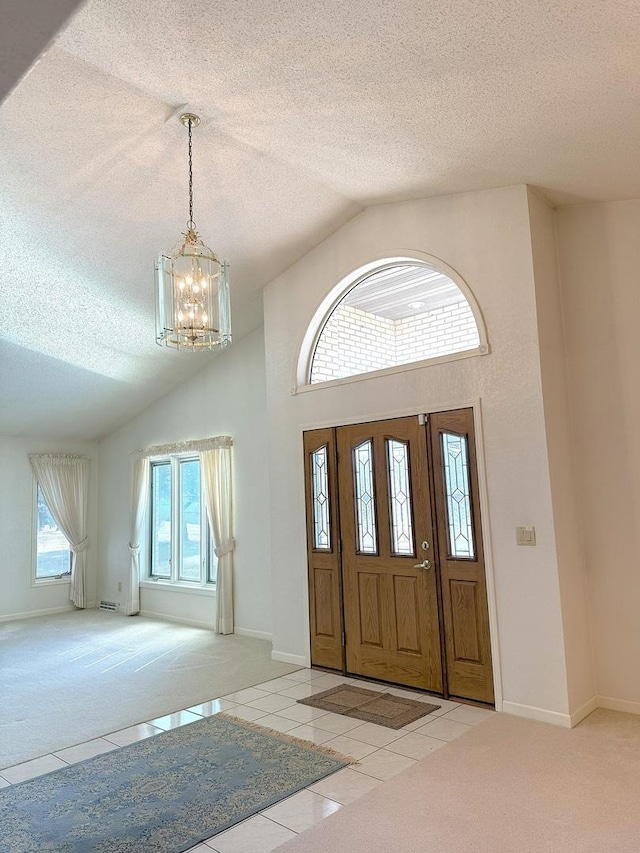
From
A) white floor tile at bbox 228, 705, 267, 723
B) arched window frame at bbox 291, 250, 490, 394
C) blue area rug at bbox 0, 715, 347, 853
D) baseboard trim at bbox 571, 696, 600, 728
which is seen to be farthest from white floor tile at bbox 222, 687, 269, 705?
arched window frame at bbox 291, 250, 490, 394

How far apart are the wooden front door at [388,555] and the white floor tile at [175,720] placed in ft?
4.31

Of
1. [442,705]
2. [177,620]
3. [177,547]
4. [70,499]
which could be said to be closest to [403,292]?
[442,705]

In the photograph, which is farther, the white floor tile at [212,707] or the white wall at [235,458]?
the white wall at [235,458]

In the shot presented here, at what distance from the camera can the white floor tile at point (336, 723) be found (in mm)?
3711

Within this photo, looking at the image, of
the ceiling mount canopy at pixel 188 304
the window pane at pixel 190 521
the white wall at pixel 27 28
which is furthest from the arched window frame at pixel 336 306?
the white wall at pixel 27 28

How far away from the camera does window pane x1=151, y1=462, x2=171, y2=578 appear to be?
7.68m

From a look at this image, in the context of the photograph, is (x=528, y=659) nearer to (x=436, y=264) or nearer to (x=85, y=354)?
(x=436, y=264)

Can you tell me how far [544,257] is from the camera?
4121 mm

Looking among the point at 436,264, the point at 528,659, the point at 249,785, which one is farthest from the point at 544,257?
the point at 249,785

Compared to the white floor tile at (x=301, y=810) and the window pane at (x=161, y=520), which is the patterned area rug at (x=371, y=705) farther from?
the window pane at (x=161, y=520)

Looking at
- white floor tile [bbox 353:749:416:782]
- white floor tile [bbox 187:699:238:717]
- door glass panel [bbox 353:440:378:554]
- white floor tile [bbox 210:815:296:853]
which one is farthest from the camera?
door glass panel [bbox 353:440:378:554]

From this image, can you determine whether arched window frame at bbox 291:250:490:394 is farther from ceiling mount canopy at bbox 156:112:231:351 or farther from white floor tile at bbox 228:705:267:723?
white floor tile at bbox 228:705:267:723

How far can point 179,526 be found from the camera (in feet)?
24.4

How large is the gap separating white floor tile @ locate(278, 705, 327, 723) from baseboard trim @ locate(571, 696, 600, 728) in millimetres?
1533
